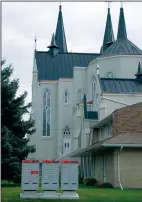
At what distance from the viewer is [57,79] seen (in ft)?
219

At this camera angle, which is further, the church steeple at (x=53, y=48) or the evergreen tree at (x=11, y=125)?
the church steeple at (x=53, y=48)

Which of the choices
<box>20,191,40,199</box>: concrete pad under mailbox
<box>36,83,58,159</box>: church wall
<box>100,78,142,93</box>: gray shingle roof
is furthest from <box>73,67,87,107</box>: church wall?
<box>20,191,40,199</box>: concrete pad under mailbox

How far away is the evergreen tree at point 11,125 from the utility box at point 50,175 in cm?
642

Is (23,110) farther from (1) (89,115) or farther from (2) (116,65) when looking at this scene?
(2) (116,65)

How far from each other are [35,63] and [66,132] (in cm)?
1261

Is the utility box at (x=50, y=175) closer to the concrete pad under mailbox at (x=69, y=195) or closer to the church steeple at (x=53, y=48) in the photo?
the concrete pad under mailbox at (x=69, y=195)

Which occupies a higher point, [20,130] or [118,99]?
[118,99]

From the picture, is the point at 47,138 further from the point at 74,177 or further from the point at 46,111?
the point at 74,177

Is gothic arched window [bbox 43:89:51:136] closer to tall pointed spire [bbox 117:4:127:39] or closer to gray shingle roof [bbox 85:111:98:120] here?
tall pointed spire [bbox 117:4:127:39]

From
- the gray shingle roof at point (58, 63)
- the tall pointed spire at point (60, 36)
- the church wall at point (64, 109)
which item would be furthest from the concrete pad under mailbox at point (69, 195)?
the tall pointed spire at point (60, 36)

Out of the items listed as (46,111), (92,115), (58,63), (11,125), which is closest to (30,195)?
(11,125)

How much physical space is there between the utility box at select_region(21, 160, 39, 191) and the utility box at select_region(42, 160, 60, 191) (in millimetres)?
269

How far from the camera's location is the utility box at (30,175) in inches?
641

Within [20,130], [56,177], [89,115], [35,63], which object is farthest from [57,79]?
[56,177]
